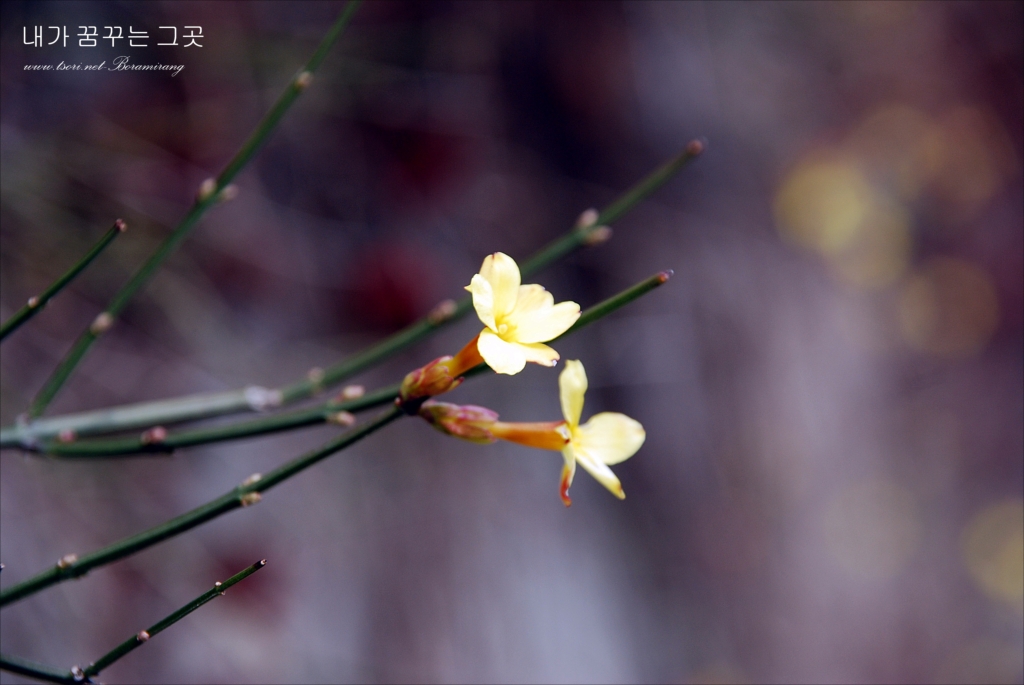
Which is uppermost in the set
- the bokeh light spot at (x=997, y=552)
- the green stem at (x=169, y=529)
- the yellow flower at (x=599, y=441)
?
the bokeh light spot at (x=997, y=552)

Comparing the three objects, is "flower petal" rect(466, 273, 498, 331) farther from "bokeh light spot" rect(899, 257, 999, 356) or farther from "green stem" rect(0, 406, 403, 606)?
"bokeh light spot" rect(899, 257, 999, 356)

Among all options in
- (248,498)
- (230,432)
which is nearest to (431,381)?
(248,498)

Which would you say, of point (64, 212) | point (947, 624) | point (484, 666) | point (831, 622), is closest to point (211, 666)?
point (484, 666)

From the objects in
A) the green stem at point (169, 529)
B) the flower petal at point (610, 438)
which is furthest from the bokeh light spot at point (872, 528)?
the green stem at point (169, 529)

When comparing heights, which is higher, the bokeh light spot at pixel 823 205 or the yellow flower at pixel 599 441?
the bokeh light spot at pixel 823 205

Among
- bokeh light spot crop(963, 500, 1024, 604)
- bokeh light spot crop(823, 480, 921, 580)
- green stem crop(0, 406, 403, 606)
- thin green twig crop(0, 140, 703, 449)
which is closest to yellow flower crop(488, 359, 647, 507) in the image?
green stem crop(0, 406, 403, 606)

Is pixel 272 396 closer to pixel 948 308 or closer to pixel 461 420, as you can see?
pixel 461 420

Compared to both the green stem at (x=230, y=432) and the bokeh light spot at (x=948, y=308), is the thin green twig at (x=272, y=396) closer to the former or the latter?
the green stem at (x=230, y=432)
